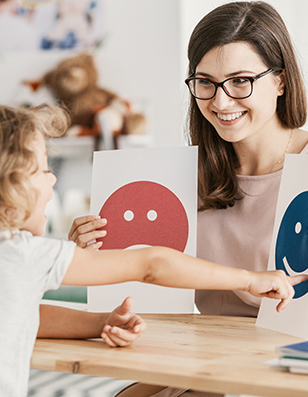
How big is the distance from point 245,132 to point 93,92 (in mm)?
2087

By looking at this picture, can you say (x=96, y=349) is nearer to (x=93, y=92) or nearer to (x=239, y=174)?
(x=239, y=174)

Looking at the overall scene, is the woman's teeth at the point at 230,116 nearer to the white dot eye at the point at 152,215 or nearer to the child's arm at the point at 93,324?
the white dot eye at the point at 152,215

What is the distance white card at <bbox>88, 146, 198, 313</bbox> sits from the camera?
0.99 m

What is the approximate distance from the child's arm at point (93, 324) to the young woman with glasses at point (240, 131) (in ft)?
0.66

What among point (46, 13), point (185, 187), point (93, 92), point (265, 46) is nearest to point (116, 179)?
point (185, 187)

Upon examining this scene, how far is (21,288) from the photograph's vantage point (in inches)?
25.2

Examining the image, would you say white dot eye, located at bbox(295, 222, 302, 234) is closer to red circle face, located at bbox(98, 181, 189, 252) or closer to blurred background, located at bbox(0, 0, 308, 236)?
red circle face, located at bbox(98, 181, 189, 252)

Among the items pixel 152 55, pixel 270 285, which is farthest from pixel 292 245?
pixel 152 55

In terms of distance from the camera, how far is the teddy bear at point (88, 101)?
300 cm

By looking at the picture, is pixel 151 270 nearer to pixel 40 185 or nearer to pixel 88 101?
pixel 40 185

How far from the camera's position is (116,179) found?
104 centimetres

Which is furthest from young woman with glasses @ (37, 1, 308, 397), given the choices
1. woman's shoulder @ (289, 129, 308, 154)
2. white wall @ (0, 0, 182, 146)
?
white wall @ (0, 0, 182, 146)

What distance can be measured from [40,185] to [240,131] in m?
0.54

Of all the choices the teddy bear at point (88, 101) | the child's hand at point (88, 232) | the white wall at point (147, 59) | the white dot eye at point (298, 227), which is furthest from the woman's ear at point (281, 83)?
the teddy bear at point (88, 101)
